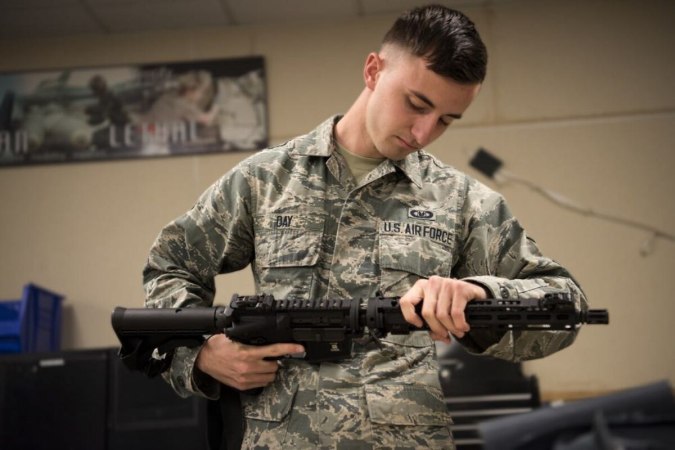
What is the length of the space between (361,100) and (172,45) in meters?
3.18

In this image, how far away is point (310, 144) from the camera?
164cm

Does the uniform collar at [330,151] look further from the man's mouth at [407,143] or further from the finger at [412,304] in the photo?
the finger at [412,304]

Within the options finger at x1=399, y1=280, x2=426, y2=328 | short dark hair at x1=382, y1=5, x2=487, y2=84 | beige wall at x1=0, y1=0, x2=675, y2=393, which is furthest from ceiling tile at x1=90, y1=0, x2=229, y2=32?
finger at x1=399, y1=280, x2=426, y2=328

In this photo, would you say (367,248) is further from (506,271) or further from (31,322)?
A: (31,322)

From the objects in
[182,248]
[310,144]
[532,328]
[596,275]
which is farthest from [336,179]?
[596,275]

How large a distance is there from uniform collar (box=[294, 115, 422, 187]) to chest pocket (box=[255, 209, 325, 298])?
0.13m

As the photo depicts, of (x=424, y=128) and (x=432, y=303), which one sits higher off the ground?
(x=424, y=128)

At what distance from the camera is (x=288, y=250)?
59.8 inches

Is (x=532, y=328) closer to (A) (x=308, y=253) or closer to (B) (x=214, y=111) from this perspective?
(A) (x=308, y=253)

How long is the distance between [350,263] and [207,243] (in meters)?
0.29

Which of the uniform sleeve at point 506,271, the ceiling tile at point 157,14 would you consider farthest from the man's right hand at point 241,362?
the ceiling tile at point 157,14

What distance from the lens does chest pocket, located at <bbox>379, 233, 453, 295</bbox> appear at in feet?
4.89

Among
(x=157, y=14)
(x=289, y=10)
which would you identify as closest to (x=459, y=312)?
(x=289, y=10)

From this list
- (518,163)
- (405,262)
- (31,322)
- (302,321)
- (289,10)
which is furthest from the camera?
(289,10)
